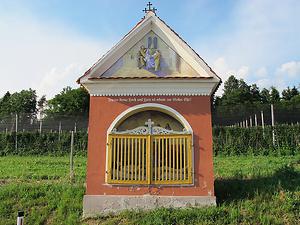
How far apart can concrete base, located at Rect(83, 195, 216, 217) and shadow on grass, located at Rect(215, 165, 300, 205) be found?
690mm

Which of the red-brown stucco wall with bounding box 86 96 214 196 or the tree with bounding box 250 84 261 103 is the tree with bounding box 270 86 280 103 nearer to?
the tree with bounding box 250 84 261 103

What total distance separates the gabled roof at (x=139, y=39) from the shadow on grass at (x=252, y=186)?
3368 millimetres

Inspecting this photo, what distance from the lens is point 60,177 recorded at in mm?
14508

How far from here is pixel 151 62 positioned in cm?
1042

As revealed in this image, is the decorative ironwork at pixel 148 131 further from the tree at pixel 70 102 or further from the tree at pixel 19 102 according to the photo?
the tree at pixel 19 102

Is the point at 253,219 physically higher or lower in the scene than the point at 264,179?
lower

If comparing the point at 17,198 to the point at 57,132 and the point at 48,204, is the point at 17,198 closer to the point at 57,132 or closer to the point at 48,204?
the point at 48,204

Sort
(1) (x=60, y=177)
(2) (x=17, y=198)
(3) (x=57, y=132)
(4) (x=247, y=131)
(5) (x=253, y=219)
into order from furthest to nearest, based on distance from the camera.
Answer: (3) (x=57, y=132)
(4) (x=247, y=131)
(1) (x=60, y=177)
(2) (x=17, y=198)
(5) (x=253, y=219)

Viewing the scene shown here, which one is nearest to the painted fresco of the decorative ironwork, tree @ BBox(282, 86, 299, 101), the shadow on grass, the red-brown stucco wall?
the red-brown stucco wall

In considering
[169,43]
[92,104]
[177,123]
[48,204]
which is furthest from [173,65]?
[48,204]

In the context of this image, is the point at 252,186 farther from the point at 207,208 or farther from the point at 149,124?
the point at 149,124

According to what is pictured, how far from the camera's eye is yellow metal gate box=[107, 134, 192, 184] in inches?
388

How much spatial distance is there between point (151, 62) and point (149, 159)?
2.87 metres

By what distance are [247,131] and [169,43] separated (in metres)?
15.5
